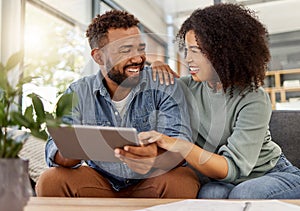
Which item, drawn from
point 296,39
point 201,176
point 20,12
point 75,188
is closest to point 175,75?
point 201,176

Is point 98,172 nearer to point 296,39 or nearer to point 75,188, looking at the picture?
point 75,188

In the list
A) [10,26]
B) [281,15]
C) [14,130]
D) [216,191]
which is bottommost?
[216,191]

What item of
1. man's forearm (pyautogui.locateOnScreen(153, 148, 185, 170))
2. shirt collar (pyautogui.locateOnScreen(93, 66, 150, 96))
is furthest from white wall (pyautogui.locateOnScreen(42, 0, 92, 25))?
man's forearm (pyautogui.locateOnScreen(153, 148, 185, 170))

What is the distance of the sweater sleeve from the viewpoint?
120 centimetres

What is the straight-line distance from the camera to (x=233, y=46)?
131 cm

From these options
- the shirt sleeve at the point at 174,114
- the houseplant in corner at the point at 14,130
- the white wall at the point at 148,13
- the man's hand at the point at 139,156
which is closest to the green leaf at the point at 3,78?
the houseplant in corner at the point at 14,130

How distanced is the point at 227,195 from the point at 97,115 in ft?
1.79

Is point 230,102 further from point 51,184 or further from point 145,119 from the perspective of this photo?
point 51,184

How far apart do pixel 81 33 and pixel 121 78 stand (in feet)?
7.81

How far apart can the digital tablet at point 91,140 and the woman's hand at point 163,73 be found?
412 mm

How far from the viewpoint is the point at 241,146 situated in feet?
3.97

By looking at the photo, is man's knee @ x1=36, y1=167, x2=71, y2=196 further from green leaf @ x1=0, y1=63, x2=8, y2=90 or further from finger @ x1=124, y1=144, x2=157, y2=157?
green leaf @ x1=0, y1=63, x2=8, y2=90

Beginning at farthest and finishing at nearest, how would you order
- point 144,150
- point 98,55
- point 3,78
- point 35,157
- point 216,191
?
point 35,157 < point 98,55 < point 216,191 < point 144,150 < point 3,78

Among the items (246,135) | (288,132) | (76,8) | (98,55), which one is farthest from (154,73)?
(76,8)
